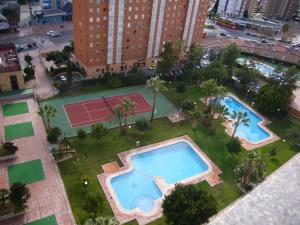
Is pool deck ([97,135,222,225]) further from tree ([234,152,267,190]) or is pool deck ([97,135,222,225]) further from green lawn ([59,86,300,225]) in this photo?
tree ([234,152,267,190])

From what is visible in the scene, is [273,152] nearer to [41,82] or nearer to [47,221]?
[47,221]

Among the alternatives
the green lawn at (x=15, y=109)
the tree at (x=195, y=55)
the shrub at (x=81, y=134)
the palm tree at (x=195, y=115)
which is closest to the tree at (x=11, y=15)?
the green lawn at (x=15, y=109)

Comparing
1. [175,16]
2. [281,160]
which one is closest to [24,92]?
[175,16]

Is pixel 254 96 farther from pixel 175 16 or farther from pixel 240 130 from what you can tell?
pixel 175 16

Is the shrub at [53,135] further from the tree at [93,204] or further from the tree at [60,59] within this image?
the tree at [60,59]

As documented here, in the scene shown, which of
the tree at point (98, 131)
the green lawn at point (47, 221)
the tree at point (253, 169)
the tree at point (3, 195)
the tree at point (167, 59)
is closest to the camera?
the tree at point (3, 195)

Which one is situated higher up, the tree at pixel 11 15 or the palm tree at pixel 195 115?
the tree at pixel 11 15

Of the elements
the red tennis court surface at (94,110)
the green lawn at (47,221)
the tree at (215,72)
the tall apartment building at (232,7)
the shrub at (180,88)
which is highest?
the tall apartment building at (232,7)

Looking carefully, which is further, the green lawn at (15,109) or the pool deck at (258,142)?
the green lawn at (15,109)
